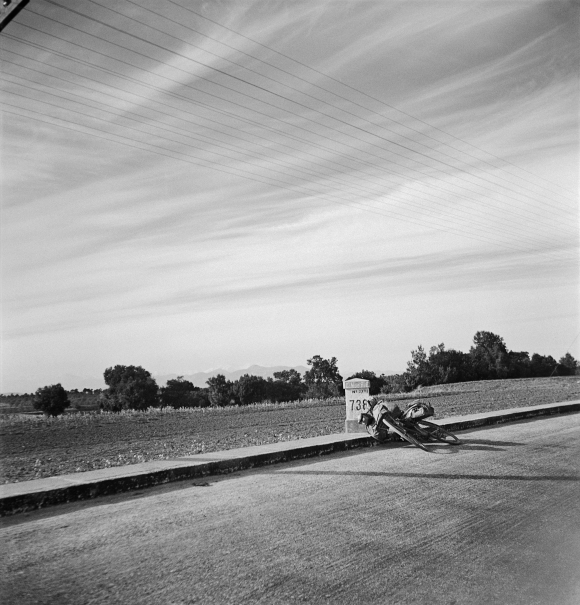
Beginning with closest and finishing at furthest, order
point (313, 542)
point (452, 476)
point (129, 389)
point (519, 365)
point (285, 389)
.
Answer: point (313, 542) → point (452, 476) → point (129, 389) → point (285, 389) → point (519, 365)

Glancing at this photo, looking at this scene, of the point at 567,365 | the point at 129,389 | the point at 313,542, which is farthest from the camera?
the point at 567,365

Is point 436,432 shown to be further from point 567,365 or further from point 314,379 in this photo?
point 567,365

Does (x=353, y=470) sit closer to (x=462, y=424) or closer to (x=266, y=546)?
(x=266, y=546)

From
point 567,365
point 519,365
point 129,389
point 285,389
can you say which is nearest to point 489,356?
point 519,365

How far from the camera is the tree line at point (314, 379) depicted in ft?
146

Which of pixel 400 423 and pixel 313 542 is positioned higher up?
pixel 400 423

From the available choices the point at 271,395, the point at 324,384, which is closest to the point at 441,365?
the point at 324,384

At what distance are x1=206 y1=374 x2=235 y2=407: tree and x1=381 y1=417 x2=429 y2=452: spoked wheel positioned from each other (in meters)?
45.7

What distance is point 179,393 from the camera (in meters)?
56.1

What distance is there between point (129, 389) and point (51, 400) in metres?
8.26

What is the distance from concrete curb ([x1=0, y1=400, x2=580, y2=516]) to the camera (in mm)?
6177

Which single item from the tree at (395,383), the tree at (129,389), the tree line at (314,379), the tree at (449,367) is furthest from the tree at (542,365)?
A: the tree at (129,389)

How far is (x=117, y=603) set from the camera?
12.3ft

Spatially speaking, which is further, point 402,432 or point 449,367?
point 449,367
